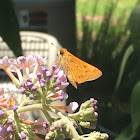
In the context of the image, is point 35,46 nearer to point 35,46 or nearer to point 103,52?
point 35,46

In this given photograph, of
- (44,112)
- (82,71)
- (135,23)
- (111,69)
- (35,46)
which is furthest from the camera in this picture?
(111,69)

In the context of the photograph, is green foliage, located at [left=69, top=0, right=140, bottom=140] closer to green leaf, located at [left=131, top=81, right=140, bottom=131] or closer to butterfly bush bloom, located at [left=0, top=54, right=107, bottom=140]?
green leaf, located at [left=131, top=81, right=140, bottom=131]

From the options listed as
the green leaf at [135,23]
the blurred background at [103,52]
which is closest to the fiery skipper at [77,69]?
the green leaf at [135,23]

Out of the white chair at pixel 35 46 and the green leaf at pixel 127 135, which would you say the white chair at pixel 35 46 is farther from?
the green leaf at pixel 127 135

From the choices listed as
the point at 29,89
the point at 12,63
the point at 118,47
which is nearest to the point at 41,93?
the point at 29,89

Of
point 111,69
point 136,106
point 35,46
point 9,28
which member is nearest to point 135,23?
point 136,106

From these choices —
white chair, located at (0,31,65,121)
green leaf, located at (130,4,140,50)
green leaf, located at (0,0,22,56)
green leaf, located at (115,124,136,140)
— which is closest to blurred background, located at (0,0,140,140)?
green leaf, located at (115,124,136,140)
